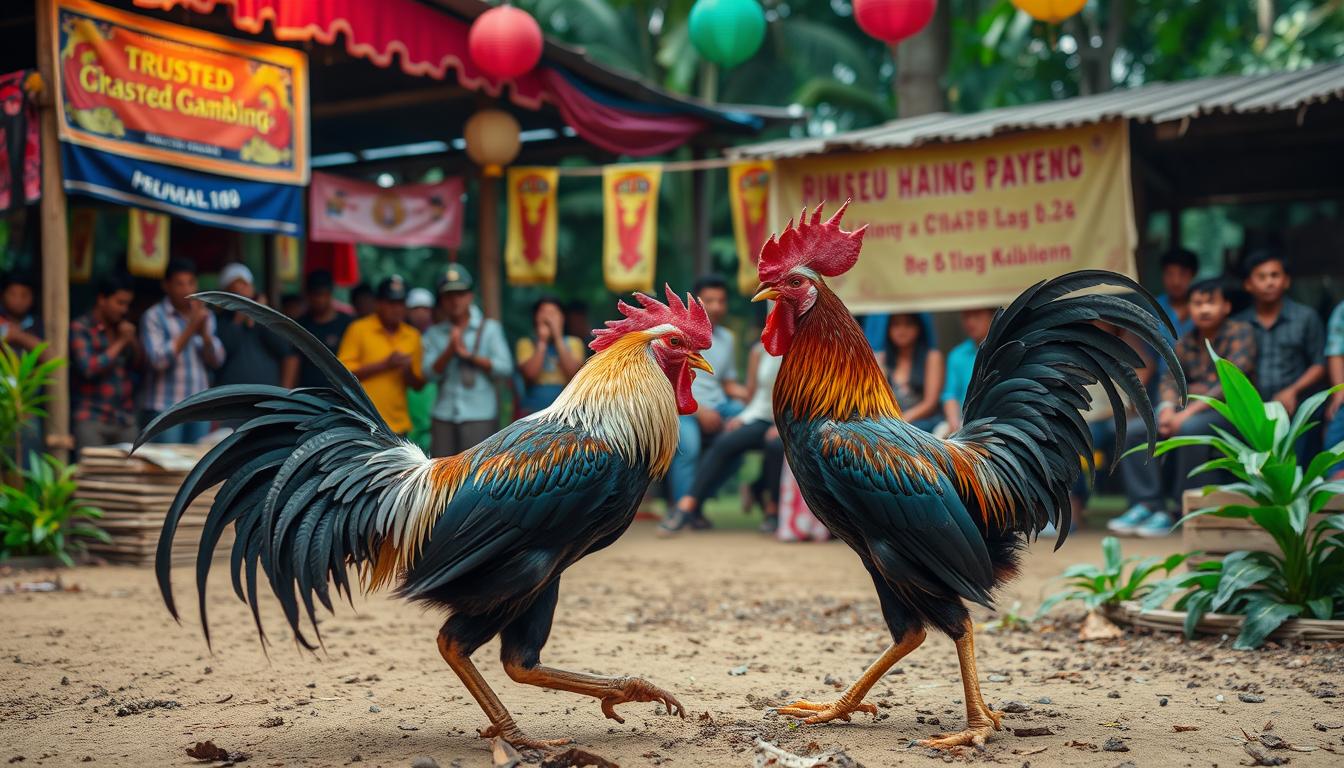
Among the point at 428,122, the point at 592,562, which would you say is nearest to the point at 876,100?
the point at 428,122

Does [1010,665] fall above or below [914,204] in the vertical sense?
below

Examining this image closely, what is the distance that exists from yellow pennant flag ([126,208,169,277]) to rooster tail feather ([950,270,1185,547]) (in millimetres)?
8598

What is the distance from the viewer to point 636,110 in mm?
11188

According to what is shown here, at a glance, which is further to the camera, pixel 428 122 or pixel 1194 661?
pixel 428 122

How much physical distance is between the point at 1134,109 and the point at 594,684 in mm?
6915

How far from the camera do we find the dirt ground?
3.86 meters

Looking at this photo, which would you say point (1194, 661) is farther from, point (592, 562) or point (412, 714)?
point (592, 562)

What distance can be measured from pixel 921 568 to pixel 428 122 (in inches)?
381

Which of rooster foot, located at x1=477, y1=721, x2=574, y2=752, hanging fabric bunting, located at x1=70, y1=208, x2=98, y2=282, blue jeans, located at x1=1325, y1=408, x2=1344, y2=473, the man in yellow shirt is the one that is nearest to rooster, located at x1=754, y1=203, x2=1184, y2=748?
rooster foot, located at x1=477, y1=721, x2=574, y2=752

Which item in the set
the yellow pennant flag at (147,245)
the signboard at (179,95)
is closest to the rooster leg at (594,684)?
the signboard at (179,95)

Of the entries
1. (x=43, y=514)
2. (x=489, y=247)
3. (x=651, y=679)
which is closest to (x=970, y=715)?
(x=651, y=679)

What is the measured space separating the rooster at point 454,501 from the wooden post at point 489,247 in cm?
669

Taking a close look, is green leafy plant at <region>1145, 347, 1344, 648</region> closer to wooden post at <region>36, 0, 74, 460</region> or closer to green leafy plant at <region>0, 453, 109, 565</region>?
green leafy plant at <region>0, 453, 109, 565</region>

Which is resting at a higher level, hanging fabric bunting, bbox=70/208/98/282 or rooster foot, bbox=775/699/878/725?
hanging fabric bunting, bbox=70/208/98/282
